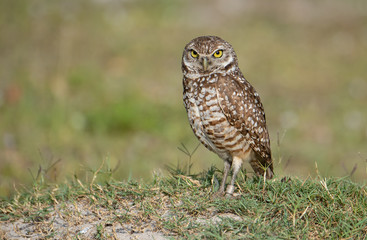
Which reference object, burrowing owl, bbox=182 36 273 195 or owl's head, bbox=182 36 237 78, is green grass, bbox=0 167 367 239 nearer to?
burrowing owl, bbox=182 36 273 195

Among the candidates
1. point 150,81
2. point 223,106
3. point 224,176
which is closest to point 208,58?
point 223,106

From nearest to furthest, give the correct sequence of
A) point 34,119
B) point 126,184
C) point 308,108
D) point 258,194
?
point 258,194, point 126,184, point 34,119, point 308,108

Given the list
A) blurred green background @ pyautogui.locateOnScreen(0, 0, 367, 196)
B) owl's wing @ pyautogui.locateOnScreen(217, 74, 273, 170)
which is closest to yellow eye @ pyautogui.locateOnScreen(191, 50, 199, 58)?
owl's wing @ pyautogui.locateOnScreen(217, 74, 273, 170)

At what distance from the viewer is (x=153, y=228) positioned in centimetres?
327

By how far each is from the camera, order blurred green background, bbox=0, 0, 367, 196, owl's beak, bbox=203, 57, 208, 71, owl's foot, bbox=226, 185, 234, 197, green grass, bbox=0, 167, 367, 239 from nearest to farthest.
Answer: green grass, bbox=0, 167, 367, 239 → owl's foot, bbox=226, 185, 234, 197 → owl's beak, bbox=203, 57, 208, 71 → blurred green background, bbox=0, 0, 367, 196

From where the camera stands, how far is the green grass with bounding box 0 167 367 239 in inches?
123

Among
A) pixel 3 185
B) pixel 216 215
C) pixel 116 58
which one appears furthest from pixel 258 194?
pixel 116 58

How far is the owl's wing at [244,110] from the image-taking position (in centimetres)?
365

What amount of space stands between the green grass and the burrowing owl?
24cm

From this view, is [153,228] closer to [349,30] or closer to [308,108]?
[308,108]

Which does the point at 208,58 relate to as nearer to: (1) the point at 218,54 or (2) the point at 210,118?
(1) the point at 218,54

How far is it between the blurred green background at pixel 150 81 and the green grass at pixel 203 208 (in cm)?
61

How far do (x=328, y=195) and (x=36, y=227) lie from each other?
2009 mm

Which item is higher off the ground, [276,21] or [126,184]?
[276,21]
